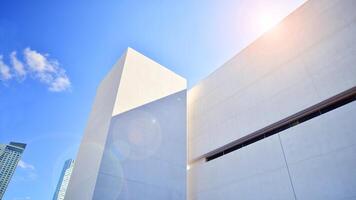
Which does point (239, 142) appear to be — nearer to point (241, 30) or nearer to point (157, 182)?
point (157, 182)

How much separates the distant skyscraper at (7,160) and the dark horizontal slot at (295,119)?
92.6 metres

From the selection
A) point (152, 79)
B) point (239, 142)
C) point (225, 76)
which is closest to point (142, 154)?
point (152, 79)

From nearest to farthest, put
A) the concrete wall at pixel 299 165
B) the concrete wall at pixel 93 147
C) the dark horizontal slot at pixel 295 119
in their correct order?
the concrete wall at pixel 299 165, the dark horizontal slot at pixel 295 119, the concrete wall at pixel 93 147

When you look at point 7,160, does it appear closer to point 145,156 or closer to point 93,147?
point 93,147

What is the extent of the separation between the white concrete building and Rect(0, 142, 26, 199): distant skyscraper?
3575 inches

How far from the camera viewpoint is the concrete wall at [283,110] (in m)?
5.78

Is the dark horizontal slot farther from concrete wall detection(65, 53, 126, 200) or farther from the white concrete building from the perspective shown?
concrete wall detection(65, 53, 126, 200)

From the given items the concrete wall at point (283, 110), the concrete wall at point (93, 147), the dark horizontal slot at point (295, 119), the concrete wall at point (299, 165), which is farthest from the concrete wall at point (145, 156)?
the dark horizontal slot at point (295, 119)

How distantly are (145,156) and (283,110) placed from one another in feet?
17.2

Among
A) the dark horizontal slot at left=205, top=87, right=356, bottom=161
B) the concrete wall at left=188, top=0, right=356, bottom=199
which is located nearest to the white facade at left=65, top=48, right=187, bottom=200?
the concrete wall at left=188, top=0, right=356, bottom=199

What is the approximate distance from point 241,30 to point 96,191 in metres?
8.62

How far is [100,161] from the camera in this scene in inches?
250

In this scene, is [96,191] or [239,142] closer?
[96,191]

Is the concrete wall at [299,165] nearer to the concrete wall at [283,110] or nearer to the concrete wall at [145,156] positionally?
the concrete wall at [283,110]
